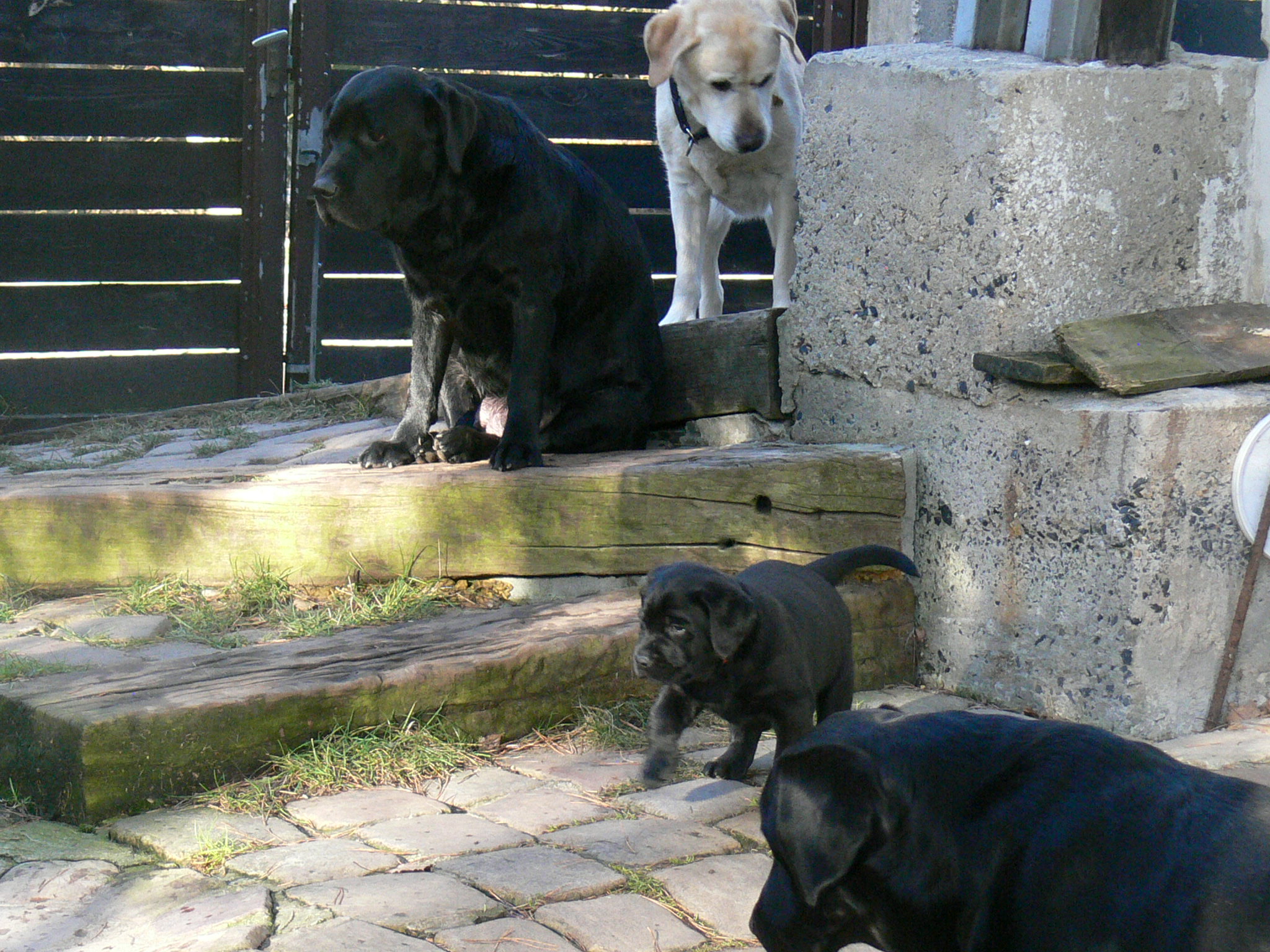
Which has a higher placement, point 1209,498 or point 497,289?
point 497,289

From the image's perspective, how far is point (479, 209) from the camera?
3.88m

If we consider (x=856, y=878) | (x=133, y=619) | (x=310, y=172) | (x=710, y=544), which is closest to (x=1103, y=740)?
(x=856, y=878)

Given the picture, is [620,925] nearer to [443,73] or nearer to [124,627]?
[124,627]

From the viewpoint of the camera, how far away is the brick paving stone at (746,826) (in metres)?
2.50

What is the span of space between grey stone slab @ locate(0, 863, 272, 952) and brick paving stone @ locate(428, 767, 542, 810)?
0.57 m

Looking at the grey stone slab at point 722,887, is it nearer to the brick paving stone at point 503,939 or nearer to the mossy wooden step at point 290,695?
the brick paving stone at point 503,939

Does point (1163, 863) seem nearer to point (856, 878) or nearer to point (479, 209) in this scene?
point (856, 878)

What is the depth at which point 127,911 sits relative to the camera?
208cm

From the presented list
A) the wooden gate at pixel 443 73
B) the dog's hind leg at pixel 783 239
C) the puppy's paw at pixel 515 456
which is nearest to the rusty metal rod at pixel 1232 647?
the puppy's paw at pixel 515 456

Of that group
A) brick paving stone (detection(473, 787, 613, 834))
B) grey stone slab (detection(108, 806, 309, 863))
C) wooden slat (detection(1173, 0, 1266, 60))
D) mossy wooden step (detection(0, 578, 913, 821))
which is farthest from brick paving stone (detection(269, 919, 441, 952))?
wooden slat (detection(1173, 0, 1266, 60))

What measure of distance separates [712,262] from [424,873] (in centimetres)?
395

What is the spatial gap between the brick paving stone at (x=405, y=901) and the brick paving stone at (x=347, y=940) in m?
Answer: 0.03

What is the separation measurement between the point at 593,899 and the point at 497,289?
2.22 metres

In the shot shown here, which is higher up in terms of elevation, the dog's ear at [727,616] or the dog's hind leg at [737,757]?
the dog's ear at [727,616]
